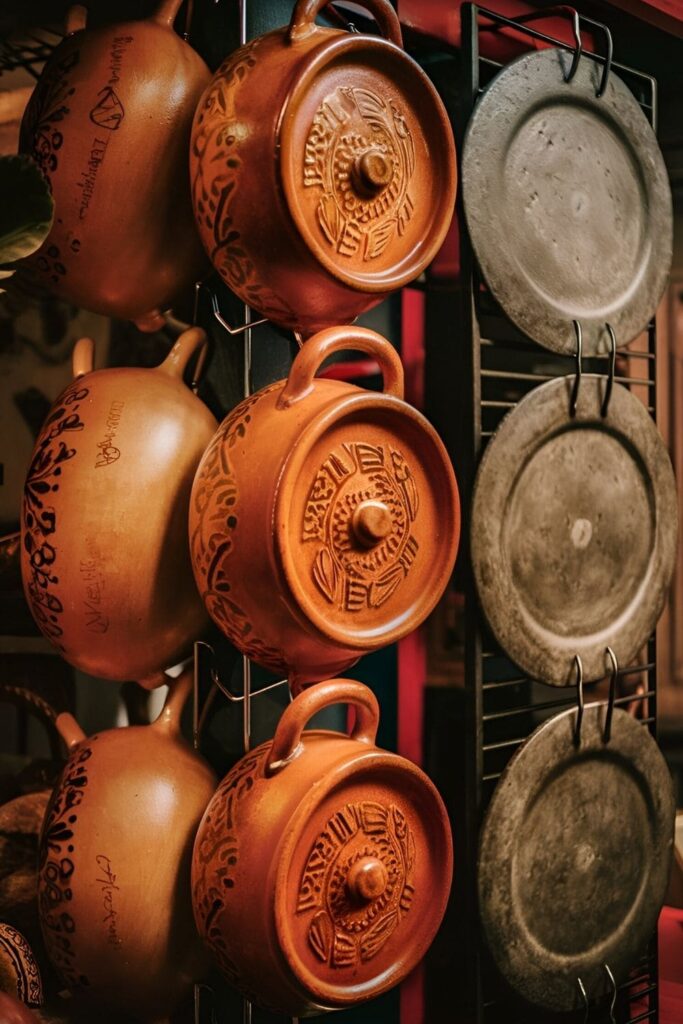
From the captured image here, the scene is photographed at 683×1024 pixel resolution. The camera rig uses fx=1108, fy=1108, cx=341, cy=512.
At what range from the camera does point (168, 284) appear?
1234 millimetres

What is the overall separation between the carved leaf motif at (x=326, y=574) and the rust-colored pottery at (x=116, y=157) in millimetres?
375

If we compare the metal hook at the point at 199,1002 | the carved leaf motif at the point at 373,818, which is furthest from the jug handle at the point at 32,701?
the carved leaf motif at the point at 373,818

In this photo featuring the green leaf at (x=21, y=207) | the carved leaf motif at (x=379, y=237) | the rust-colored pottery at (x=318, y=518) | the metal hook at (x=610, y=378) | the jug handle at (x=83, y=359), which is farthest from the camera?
the metal hook at (x=610, y=378)

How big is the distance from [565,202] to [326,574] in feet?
2.61

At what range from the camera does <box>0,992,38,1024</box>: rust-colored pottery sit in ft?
2.92

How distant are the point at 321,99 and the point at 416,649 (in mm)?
1065

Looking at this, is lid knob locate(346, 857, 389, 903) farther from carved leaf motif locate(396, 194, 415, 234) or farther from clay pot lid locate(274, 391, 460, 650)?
carved leaf motif locate(396, 194, 415, 234)

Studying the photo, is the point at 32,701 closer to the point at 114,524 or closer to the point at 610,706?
→ the point at 114,524

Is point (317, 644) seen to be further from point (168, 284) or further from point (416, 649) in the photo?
point (416, 649)

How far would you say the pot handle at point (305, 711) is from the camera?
1091 mm

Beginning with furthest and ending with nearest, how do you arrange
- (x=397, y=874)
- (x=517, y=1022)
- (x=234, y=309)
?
(x=517, y=1022) → (x=234, y=309) → (x=397, y=874)

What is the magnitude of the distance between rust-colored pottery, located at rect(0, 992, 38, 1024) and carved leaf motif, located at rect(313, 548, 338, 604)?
1.46 feet

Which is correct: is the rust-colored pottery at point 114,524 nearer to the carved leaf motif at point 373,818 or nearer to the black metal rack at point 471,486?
the carved leaf motif at point 373,818

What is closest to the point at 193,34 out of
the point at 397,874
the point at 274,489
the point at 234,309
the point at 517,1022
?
the point at 234,309
